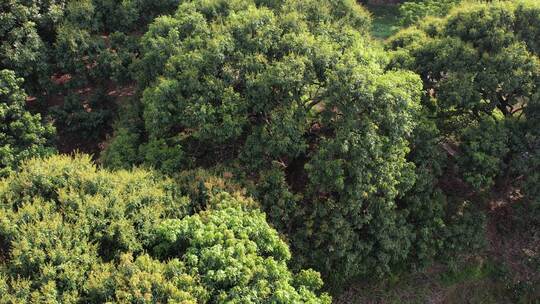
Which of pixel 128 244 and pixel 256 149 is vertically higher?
pixel 256 149

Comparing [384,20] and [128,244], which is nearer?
[128,244]

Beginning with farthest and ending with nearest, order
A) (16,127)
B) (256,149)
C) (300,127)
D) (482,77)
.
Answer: (16,127)
(482,77)
(256,149)
(300,127)

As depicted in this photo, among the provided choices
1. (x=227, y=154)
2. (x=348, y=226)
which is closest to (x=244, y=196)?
(x=227, y=154)

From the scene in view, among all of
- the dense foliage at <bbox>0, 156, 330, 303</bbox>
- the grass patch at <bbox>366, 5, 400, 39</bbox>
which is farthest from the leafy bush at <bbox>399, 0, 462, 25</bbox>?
the dense foliage at <bbox>0, 156, 330, 303</bbox>

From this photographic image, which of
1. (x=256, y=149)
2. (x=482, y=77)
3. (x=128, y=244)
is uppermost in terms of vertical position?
(x=482, y=77)

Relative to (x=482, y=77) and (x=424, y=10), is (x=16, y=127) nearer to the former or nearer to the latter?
Result: (x=482, y=77)

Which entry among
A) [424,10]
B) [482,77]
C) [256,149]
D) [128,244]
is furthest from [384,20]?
[128,244]

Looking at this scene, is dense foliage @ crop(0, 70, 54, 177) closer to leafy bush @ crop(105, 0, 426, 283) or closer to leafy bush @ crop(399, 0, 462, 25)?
leafy bush @ crop(105, 0, 426, 283)
